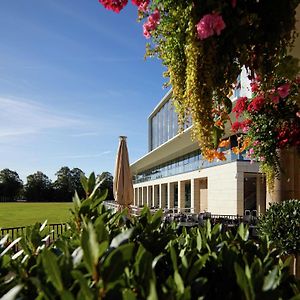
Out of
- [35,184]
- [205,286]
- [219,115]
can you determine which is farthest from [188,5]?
[35,184]

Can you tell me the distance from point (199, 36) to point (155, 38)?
Result: 74cm

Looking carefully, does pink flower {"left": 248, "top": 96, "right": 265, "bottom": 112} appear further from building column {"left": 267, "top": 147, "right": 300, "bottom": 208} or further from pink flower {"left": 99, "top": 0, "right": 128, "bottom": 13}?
pink flower {"left": 99, "top": 0, "right": 128, "bottom": 13}

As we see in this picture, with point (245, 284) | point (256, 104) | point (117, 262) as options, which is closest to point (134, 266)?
point (117, 262)

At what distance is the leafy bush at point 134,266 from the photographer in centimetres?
116

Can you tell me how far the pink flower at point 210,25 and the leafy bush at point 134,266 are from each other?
3.54 feet

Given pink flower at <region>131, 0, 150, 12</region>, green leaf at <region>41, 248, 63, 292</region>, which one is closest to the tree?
pink flower at <region>131, 0, 150, 12</region>

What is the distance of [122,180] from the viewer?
41.7 feet

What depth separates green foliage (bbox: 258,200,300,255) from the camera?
5.18 m

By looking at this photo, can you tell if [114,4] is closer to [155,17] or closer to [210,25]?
[155,17]

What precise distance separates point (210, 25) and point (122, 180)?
1078cm

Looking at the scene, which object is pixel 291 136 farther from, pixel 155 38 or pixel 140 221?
pixel 140 221

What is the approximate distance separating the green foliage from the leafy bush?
3.10 metres

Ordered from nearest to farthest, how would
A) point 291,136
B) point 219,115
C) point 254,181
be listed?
point 219,115 → point 291,136 → point 254,181

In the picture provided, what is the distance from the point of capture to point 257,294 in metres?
1.20
